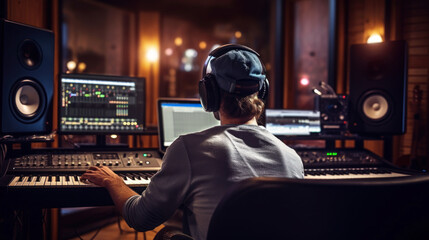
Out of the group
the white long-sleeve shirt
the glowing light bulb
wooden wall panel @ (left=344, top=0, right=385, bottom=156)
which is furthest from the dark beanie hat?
the glowing light bulb

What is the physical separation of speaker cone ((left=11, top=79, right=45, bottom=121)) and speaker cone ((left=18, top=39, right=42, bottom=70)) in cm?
9

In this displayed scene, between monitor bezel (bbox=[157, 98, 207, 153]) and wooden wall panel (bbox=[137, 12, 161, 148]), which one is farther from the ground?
wooden wall panel (bbox=[137, 12, 161, 148])

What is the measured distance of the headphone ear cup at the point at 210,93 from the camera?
1238mm

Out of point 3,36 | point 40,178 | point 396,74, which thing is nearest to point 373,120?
point 396,74

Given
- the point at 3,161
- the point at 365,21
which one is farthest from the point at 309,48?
the point at 3,161

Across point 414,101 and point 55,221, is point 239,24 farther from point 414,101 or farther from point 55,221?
point 55,221

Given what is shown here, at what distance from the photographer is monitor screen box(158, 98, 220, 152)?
2.21 meters

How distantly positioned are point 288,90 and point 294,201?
396 centimetres

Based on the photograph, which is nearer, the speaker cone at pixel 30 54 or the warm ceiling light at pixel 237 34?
the speaker cone at pixel 30 54

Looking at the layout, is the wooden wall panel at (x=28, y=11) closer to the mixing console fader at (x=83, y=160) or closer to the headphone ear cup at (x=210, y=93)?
the mixing console fader at (x=83, y=160)

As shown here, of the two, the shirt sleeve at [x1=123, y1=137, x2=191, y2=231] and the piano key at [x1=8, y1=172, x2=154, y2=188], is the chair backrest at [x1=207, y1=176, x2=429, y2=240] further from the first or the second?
the piano key at [x1=8, y1=172, x2=154, y2=188]

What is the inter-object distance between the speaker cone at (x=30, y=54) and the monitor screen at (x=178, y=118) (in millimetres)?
718

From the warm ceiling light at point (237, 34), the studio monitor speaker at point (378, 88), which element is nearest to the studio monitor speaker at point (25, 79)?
the studio monitor speaker at point (378, 88)

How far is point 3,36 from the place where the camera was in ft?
5.90
